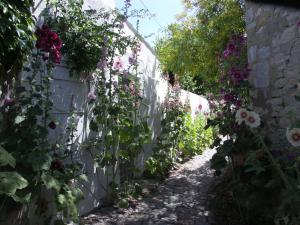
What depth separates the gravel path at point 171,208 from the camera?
4320 millimetres

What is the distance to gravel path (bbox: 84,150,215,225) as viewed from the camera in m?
4.32

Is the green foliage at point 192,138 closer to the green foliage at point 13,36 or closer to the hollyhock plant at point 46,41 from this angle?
the hollyhock plant at point 46,41

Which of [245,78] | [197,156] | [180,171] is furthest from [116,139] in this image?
[197,156]

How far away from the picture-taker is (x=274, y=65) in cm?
434

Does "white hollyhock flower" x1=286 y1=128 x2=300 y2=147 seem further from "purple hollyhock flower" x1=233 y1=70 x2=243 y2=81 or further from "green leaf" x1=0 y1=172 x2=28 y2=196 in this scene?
"green leaf" x1=0 y1=172 x2=28 y2=196

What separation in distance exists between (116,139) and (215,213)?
1.51 m

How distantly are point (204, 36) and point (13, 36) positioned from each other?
18.6 ft

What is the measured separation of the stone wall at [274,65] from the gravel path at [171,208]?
136cm

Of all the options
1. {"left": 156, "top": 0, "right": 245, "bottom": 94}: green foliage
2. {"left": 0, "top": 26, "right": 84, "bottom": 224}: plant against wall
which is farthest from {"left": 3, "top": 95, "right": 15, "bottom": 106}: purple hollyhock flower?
{"left": 156, "top": 0, "right": 245, "bottom": 94}: green foliage

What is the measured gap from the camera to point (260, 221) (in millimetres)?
3996

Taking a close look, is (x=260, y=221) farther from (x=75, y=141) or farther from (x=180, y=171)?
(x=180, y=171)

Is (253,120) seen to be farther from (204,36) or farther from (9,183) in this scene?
(204,36)

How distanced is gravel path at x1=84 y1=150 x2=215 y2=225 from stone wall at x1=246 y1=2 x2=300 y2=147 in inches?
53.6

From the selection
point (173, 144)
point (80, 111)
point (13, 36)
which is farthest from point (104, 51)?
point (173, 144)
